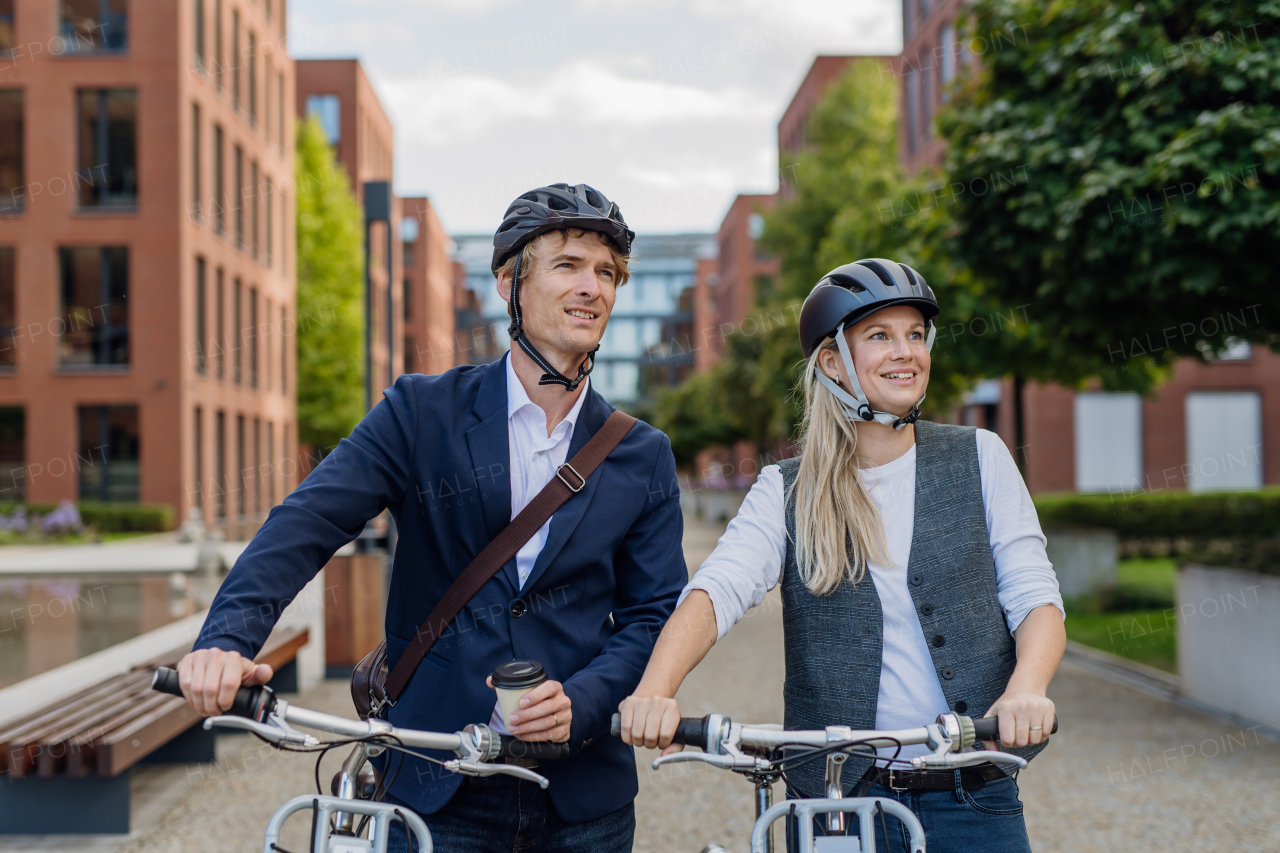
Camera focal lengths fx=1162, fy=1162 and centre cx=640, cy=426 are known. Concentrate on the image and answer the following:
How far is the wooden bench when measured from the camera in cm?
493

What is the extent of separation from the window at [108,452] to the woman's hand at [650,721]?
3006cm

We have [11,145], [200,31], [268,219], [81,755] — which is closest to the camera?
[81,755]

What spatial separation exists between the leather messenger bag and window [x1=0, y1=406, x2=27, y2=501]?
29.8 m

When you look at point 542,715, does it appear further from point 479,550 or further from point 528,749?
point 479,550

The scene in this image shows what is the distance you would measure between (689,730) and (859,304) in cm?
103

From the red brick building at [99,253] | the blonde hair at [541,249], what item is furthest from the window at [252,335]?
the blonde hair at [541,249]

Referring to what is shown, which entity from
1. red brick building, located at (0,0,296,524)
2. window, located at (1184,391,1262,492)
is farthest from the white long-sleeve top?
window, located at (1184,391,1262,492)

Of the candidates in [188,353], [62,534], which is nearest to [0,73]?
[188,353]

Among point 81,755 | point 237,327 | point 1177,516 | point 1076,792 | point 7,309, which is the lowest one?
point 1076,792

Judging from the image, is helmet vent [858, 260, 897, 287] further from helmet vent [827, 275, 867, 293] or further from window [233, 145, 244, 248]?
window [233, 145, 244, 248]

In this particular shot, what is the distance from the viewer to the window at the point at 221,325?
108ft

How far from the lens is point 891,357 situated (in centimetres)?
257

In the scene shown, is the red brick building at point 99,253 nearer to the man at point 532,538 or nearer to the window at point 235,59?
the window at point 235,59

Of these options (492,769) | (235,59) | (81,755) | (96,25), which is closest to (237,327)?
(235,59)
